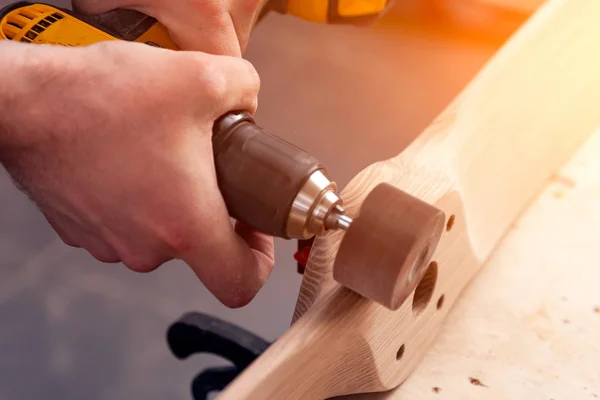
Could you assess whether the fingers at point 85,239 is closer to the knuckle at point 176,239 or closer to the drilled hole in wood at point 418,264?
the knuckle at point 176,239

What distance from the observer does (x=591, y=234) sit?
560mm

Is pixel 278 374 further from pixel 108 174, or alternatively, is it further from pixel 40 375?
pixel 40 375

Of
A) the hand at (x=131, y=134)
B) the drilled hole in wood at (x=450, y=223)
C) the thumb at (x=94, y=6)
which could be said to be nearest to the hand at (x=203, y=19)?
the thumb at (x=94, y=6)

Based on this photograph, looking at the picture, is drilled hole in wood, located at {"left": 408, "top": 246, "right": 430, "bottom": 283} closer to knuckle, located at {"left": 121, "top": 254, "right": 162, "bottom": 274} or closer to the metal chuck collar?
the metal chuck collar

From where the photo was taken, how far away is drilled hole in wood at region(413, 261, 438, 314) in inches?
17.7

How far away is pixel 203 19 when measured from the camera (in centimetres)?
50

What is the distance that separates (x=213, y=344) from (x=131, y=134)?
0.32 metres

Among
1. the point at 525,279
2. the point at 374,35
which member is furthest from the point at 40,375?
the point at 374,35

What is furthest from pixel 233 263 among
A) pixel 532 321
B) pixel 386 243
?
pixel 532 321

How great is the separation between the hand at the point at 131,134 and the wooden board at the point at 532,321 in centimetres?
20

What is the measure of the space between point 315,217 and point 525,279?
240 millimetres

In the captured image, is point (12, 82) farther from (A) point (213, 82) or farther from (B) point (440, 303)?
(B) point (440, 303)

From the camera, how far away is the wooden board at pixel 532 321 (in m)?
0.47

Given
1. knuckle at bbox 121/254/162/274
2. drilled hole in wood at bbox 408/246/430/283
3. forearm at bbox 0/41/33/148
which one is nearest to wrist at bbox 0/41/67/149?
forearm at bbox 0/41/33/148
